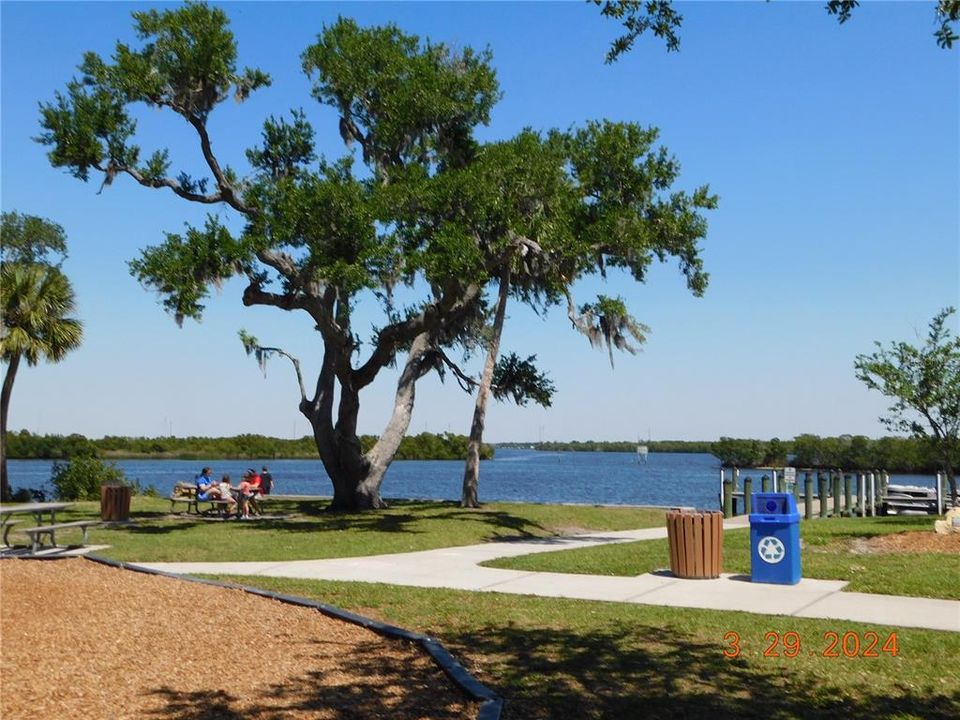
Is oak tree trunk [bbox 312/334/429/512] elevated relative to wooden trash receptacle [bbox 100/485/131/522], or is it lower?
elevated

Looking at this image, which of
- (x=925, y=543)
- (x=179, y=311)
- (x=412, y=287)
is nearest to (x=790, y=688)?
(x=925, y=543)

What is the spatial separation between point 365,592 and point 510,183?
1134 centimetres

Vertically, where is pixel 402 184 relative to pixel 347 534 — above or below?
above

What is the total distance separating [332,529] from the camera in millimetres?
18609

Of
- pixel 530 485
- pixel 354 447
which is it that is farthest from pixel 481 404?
pixel 530 485

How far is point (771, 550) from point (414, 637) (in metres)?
5.19

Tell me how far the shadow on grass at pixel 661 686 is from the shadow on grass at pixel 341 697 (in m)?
0.47

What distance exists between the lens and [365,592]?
10.6 meters

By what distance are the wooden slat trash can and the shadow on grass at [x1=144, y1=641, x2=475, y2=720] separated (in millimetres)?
5444

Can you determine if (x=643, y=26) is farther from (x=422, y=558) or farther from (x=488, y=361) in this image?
(x=488, y=361)

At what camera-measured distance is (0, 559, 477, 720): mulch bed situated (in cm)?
605

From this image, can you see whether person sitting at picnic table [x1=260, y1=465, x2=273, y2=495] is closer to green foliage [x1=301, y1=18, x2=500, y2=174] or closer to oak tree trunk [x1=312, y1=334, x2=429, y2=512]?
oak tree trunk [x1=312, y1=334, x2=429, y2=512]
